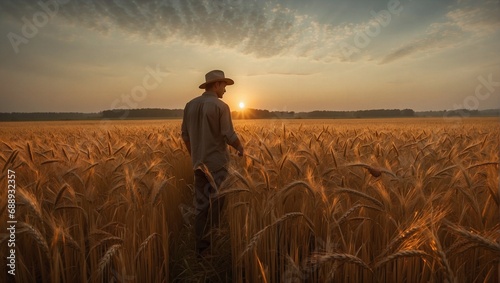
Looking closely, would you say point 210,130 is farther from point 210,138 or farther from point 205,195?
point 205,195

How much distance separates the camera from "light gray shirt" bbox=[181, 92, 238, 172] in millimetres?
3312

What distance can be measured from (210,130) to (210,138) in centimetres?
10

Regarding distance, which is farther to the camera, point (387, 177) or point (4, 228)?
point (387, 177)

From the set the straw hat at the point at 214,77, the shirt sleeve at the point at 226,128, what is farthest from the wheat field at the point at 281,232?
the straw hat at the point at 214,77

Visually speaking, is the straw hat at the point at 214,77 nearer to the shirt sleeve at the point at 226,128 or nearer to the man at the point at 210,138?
the man at the point at 210,138

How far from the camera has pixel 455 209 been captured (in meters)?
2.41

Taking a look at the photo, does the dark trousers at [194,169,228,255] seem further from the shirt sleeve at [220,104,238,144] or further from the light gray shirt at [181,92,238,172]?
the shirt sleeve at [220,104,238,144]

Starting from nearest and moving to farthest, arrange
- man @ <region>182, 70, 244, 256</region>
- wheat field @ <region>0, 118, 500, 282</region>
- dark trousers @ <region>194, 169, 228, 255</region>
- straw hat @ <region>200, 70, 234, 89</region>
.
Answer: wheat field @ <region>0, 118, 500, 282</region> → dark trousers @ <region>194, 169, 228, 255</region> → man @ <region>182, 70, 244, 256</region> → straw hat @ <region>200, 70, 234, 89</region>

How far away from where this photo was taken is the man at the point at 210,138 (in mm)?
3311

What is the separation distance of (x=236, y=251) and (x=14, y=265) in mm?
1469

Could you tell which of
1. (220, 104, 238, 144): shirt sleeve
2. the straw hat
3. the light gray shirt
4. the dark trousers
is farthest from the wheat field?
the straw hat

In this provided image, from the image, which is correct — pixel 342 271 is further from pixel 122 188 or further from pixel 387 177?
pixel 122 188

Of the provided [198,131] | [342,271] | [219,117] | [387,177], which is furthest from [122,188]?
[387,177]

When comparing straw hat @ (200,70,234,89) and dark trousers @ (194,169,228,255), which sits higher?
straw hat @ (200,70,234,89)
